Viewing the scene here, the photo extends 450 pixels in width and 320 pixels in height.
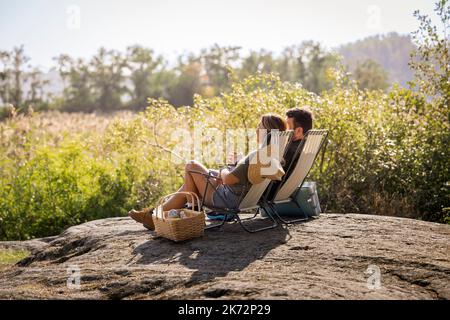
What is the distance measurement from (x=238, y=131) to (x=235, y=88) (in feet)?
2.07

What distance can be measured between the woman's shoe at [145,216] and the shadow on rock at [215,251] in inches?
18.0

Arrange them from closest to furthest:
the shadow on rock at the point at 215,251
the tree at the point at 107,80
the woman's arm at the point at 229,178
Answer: the shadow on rock at the point at 215,251 < the woman's arm at the point at 229,178 < the tree at the point at 107,80

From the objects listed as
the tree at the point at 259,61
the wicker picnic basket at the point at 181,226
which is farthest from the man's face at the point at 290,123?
the tree at the point at 259,61

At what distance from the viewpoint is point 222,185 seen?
5.24 m

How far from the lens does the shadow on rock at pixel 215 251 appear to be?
13.5 ft

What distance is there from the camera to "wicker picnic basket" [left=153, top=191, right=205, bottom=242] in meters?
4.82

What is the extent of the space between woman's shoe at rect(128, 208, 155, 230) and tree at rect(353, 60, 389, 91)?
3237 centimetres

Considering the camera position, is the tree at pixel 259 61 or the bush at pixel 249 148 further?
the tree at pixel 259 61

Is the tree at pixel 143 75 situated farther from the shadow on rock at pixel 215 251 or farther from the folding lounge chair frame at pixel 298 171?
the shadow on rock at pixel 215 251

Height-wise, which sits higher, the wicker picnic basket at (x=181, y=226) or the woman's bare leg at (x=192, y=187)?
the woman's bare leg at (x=192, y=187)

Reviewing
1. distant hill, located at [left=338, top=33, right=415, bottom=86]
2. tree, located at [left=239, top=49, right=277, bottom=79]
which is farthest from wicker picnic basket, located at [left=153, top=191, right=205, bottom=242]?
distant hill, located at [left=338, top=33, right=415, bottom=86]

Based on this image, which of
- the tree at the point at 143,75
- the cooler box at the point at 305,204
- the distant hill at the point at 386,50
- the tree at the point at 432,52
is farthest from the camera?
the distant hill at the point at 386,50

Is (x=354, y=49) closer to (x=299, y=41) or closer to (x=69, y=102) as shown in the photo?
(x=299, y=41)

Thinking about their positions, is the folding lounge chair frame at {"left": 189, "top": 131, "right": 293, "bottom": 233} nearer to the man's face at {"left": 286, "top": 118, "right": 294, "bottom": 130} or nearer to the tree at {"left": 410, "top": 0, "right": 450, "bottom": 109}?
the man's face at {"left": 286, "top": 118, "right": 294, "bottom": 130}
